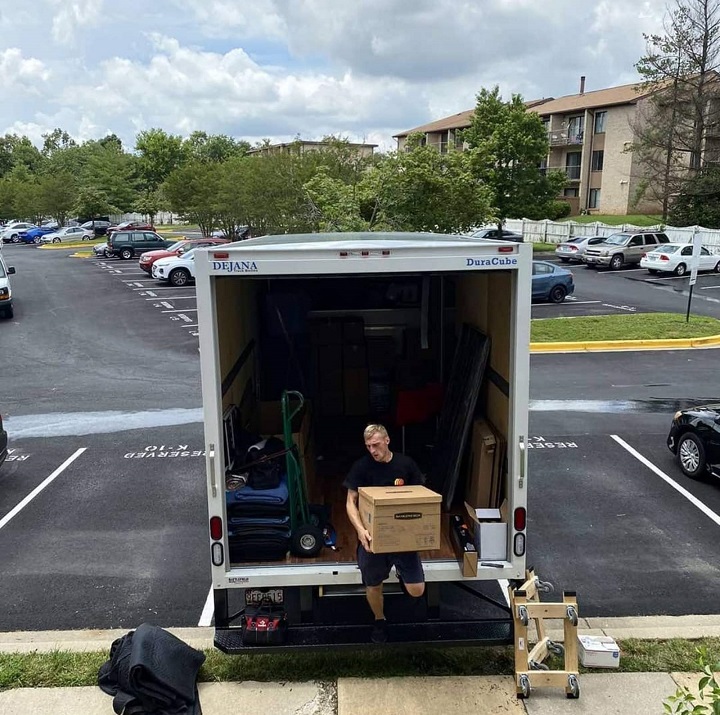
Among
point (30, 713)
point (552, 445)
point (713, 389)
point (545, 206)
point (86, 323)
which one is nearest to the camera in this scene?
point (30, 713)

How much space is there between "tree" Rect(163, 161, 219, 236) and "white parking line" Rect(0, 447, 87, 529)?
100.0ft

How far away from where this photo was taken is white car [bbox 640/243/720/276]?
3180cm

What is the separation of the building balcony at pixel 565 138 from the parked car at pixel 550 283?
1491 inches

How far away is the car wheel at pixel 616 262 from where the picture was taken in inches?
1352

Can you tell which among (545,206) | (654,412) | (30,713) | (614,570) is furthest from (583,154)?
(30,713)

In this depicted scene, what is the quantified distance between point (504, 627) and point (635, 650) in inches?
46.0

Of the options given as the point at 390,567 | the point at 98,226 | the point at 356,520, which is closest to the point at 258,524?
the point at 356,520

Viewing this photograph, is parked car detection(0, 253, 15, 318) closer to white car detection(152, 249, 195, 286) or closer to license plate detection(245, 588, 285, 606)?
white car detection(152, 249, 195, 286)

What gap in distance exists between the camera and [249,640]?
521 centimetres

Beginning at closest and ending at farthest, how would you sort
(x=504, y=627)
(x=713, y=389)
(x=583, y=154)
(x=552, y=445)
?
(x=504, y=627) < (x=552, y=445) < (x=713, y=389) < (x=583, y=154)

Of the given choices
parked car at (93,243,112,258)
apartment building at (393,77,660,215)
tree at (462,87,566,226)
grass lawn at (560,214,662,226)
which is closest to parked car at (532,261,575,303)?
tree at (462,87,566,226)

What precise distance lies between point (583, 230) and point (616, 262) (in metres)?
10.4

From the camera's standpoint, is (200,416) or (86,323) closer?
(200,416)

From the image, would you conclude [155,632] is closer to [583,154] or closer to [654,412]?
[654,412]
